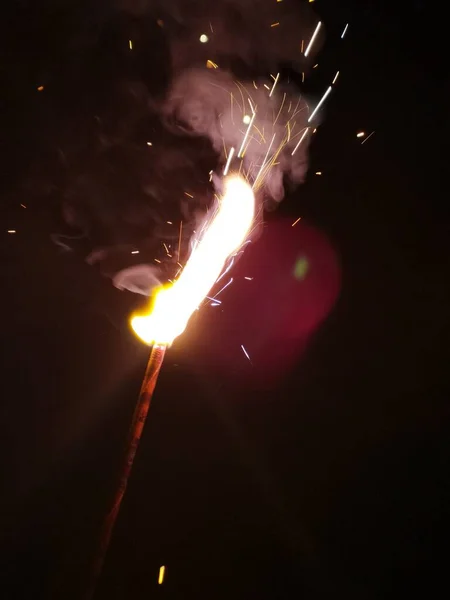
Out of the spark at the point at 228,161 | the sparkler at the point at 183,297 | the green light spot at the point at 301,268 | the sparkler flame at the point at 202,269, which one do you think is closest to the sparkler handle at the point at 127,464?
the sparkler at the point at 183,297

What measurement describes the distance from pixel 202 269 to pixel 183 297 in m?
0.17

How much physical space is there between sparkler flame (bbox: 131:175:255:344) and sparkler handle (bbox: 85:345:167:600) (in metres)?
0.10

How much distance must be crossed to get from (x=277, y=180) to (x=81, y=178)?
3.43 ft

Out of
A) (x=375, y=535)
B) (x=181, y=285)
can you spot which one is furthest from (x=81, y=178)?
(x=375, y=535)

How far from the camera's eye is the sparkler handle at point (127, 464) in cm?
144

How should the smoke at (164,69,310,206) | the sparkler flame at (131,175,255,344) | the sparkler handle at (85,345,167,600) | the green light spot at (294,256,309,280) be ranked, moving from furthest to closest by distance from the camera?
the green light spot at (294,256,309,280) → the smoke at (164,69,310,206) → the sparkler flame at (131,175,255,344) → the sparkler handle at (85,345,167,600)

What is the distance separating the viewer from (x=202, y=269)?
1858mm

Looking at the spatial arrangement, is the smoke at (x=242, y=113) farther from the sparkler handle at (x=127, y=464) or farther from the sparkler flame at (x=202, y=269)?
the sparkler handle at (x=127, y=464)

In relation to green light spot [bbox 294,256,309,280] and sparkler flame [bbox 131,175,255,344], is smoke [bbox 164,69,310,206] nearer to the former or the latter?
sparkler flame [bbox 131,175,255,344]

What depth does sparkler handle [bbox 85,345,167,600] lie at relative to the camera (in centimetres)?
144

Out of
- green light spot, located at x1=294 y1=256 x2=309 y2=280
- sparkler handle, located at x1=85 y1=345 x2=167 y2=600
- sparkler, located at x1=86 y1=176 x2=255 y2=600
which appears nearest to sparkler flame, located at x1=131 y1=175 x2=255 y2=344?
sparkler, located at x1=86 y1=176 x2=255 y2=600

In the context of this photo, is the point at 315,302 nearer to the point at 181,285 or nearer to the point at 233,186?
the point at 233,186

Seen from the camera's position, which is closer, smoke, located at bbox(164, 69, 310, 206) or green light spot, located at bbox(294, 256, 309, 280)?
smoke, located at bbox(164, 69, 310, 206)

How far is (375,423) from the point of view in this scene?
2.88 m
